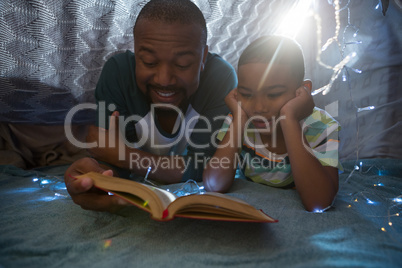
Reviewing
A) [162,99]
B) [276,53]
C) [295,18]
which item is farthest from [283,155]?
[295,18]

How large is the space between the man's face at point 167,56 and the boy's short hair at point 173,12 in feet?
0.06

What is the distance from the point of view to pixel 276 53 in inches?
32.1

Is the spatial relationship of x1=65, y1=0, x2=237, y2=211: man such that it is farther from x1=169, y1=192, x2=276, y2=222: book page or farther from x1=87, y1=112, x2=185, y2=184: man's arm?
x1=169, y1=192, x2=276, y2=222: book page

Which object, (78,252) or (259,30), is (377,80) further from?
(78,252)

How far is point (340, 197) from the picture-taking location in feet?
2.73

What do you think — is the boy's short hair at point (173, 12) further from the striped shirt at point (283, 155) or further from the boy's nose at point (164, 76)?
the striped shirt at point (283, 155)

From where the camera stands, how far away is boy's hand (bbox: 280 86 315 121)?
78 centimetres

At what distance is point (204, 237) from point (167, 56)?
1.86 feet

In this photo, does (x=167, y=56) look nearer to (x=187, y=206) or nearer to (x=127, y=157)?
(x=127, y=157)

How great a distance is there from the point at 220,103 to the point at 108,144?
44 centimetres

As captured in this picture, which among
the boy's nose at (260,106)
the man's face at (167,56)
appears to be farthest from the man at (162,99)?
the boy's nose at (260,106)

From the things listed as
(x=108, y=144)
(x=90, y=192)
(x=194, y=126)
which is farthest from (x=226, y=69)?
(x=90, y=192)

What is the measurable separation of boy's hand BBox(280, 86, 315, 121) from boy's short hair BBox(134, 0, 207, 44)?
0.38 meters

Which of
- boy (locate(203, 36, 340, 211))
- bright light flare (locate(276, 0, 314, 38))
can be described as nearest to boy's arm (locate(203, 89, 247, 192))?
boy (locate(203, 36, 340, 211))
